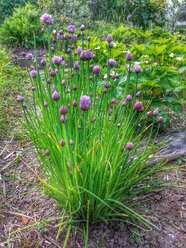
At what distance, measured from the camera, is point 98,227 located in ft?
4.19

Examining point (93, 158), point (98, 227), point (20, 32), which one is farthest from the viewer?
point (20, 32)

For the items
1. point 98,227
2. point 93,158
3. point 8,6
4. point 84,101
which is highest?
point 8,6

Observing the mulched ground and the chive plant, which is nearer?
the chive plant

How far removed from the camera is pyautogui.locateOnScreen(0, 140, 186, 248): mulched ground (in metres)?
1.20

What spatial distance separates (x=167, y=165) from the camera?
1.85 metres

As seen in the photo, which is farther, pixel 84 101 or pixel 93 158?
pixel 93 158

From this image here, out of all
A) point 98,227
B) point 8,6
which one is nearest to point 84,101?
point 98,227

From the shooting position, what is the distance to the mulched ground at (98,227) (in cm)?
120

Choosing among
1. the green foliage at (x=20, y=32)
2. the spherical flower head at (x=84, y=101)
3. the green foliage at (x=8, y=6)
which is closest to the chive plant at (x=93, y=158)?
the spherical flower head at (x=84, y=101)

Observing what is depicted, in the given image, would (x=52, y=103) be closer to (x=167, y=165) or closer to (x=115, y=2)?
(x=167, y=165)

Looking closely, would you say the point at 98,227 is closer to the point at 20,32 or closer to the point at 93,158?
the point at 93,158

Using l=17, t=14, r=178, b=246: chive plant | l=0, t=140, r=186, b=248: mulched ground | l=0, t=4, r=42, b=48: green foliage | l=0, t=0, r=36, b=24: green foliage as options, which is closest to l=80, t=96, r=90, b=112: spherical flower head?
l=17, t=14, r=178, b=246: chive plant

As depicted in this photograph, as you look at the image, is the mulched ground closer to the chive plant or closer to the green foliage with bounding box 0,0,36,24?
the chive plant

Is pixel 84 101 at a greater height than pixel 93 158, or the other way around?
pixel 84 101
